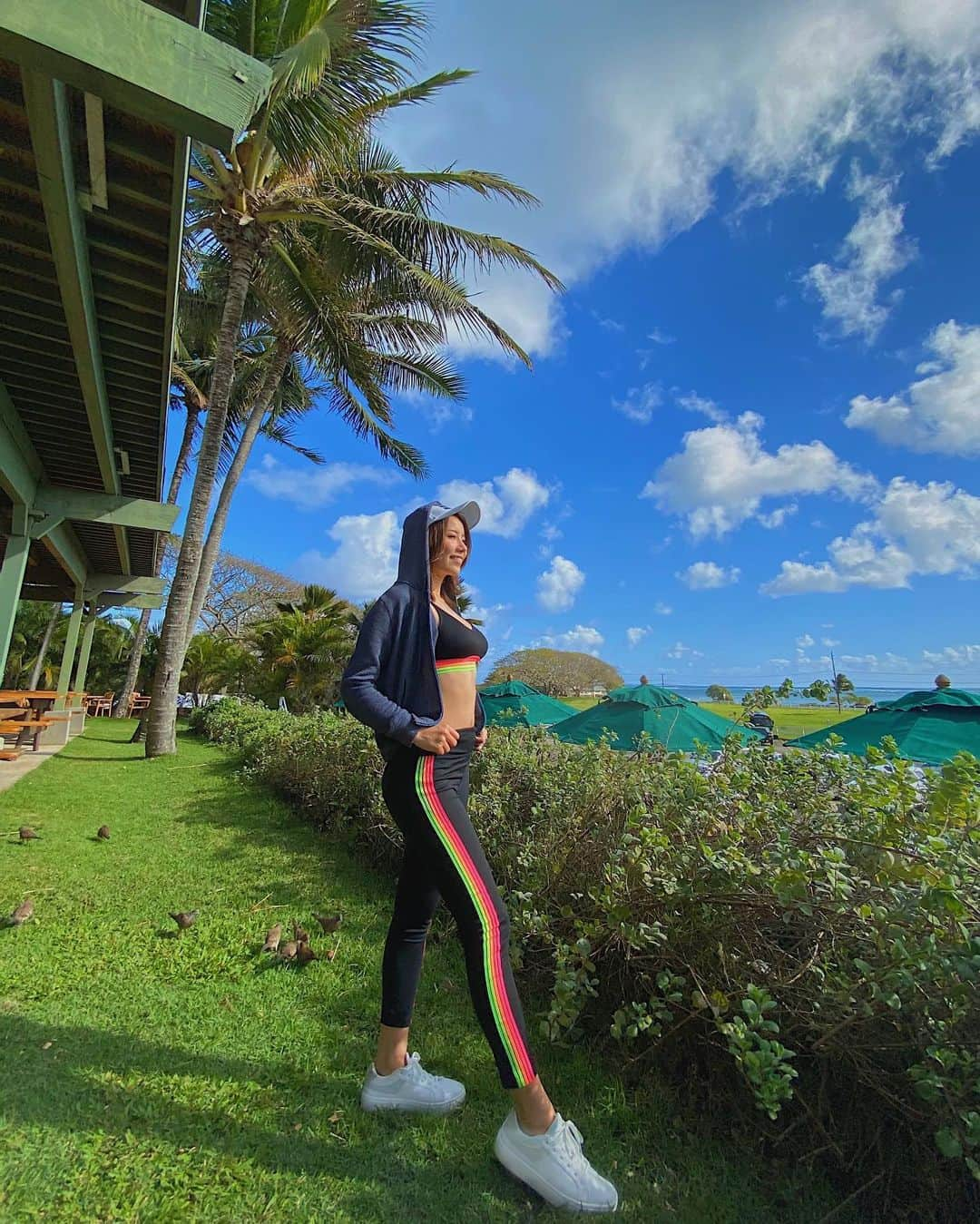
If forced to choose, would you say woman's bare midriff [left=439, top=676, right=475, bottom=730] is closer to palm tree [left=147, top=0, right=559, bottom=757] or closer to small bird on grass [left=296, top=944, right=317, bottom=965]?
small bird on grass [left=296, top=944, right=317, bottom=965]

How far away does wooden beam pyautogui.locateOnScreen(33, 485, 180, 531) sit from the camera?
6.82 meters

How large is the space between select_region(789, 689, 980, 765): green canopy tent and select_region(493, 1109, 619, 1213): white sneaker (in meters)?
5.42

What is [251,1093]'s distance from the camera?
1.89 meters

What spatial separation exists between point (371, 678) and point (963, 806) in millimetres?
1635

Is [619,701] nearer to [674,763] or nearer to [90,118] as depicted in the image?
[674,763]

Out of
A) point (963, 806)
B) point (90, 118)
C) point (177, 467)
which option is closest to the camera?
point (963, 806)

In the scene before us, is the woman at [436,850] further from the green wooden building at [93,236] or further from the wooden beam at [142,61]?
the green wooden building at [93,236]

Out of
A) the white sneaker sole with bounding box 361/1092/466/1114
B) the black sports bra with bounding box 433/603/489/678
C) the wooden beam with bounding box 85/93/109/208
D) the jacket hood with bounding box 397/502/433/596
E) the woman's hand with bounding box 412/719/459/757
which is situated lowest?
the white sneaker sole with bounding box 361/1092/466/1114

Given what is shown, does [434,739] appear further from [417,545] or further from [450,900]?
[417,545]

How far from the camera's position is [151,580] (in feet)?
43.2

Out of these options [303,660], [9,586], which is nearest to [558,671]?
[303,660]

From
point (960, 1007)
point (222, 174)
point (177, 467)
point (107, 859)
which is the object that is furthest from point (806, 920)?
point (177, 467)

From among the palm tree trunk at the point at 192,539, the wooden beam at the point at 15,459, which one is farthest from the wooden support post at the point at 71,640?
the wooden beam at the point at 15,459

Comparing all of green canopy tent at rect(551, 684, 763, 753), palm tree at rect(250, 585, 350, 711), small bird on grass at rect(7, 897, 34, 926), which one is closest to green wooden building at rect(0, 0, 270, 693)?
small bird on grass at rect(7, 897, 34, 926)
